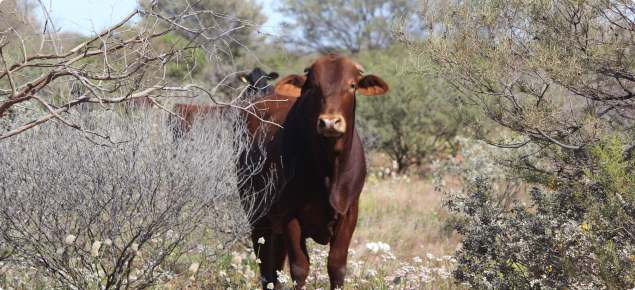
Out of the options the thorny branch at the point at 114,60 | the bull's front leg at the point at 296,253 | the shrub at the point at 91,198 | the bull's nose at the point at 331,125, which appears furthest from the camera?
the bull's front leg at the point at 296,253

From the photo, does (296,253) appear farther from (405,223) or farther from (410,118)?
(410,118)

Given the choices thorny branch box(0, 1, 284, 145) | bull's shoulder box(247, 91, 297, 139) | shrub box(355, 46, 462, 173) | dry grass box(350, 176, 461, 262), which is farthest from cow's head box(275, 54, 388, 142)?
shrub box(355, 46, 462, 173)

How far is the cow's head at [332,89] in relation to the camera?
10.7 feet

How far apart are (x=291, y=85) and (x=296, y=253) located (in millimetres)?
1226

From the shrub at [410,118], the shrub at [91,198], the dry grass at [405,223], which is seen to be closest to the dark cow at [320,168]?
→ the shrub at [91,198]

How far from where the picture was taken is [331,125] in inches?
125

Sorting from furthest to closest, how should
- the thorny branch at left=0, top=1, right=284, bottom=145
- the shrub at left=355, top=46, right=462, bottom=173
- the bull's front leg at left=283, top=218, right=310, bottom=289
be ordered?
the shrub at left=355, top=46, right=462, bottom=173 < the bull's front leg at left=283, top=218, right=310, bottom=289 < the thorny branch at left=0, top=1, right=284, bottom=145

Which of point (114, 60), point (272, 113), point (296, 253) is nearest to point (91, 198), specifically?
point (114, 60)

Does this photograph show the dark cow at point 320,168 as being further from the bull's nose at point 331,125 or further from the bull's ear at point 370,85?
the bull's nose at point 331,125

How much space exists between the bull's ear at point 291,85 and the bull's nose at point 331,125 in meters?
0.71

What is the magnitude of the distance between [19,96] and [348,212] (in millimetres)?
2284

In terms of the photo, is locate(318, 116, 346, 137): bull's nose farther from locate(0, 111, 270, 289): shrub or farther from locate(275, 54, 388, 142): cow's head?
locate(0, 111, 270, 289): shrub

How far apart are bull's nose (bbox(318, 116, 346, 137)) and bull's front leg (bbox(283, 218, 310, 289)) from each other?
90 centimetres

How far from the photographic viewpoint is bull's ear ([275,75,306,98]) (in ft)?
12.6
